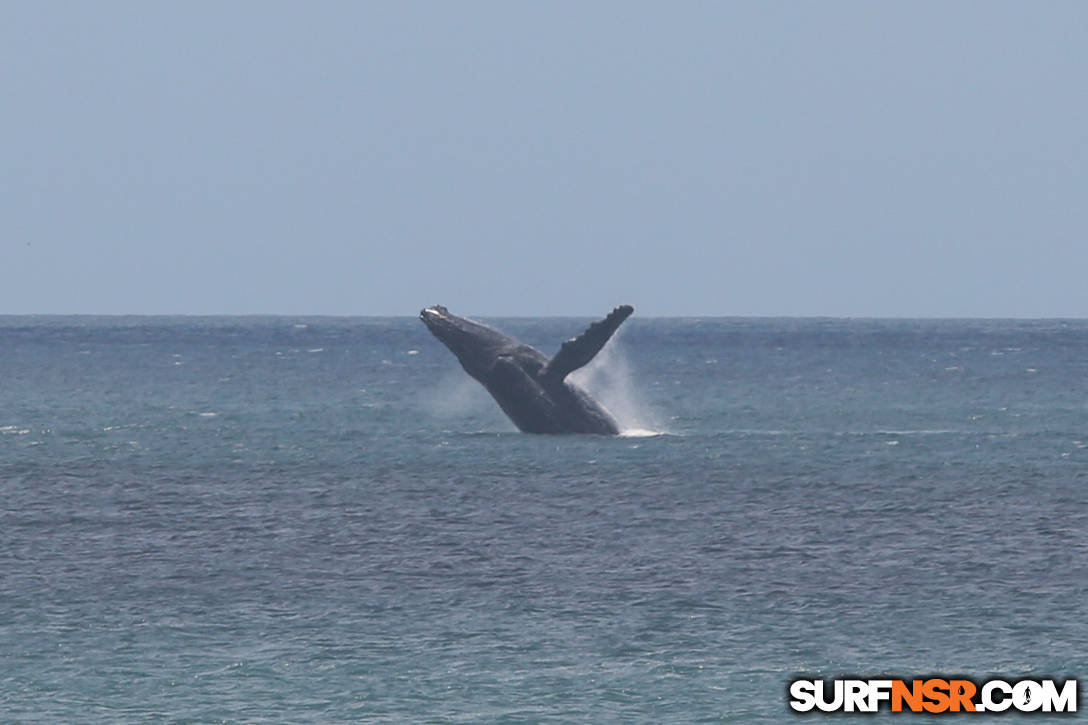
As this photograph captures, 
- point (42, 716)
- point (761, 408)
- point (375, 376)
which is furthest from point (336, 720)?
point (375, 376)

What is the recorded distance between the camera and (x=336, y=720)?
21.8 meters

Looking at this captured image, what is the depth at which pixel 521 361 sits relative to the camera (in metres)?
47.2

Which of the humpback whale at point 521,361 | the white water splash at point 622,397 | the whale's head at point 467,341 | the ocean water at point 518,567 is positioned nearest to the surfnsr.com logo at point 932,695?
the ocean water at point 518,567

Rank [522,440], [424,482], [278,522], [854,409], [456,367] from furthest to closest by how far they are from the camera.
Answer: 1. [456,367]
2. [854,409]
3. [522,440]
4. [424,482]
5. [278,522]

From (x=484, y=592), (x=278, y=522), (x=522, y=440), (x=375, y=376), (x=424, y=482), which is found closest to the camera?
(x=484, y=592)

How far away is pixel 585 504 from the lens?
4053 cm

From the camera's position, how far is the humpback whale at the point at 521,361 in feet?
149

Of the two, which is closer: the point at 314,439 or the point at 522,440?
the point at 522,440

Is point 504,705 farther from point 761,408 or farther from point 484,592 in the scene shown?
point 761,408

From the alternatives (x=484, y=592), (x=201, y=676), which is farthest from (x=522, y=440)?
(x=201, y=676)

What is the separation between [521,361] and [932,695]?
25.2m

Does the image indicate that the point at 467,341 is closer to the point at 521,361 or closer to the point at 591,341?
the point at 521,361

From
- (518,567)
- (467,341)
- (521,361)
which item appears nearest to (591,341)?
(521,361)

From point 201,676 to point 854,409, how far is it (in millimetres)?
60127
